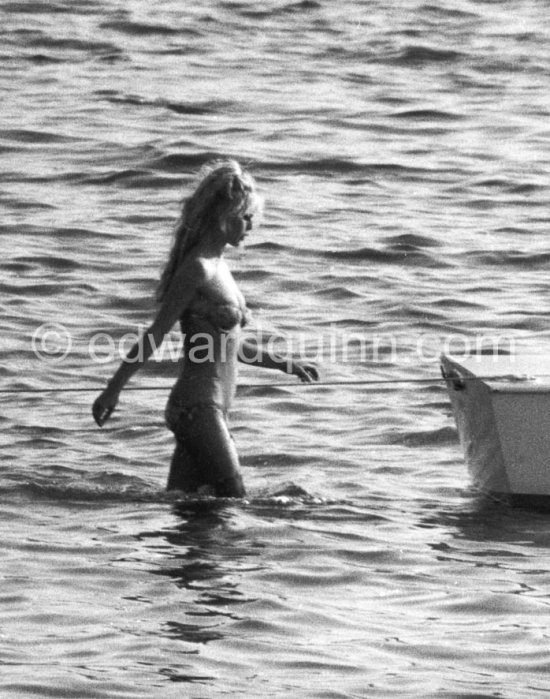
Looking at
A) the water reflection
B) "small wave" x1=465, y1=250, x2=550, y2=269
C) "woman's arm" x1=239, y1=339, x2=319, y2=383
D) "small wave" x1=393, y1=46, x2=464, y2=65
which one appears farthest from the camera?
"small wave" x1=393, y1=46, x2=464, y2=65

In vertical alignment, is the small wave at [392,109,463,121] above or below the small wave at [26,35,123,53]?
below

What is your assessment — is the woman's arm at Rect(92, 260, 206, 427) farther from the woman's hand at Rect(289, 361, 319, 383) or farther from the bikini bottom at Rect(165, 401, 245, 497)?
the woman's hand at Rect(289, 361, 319, 383)

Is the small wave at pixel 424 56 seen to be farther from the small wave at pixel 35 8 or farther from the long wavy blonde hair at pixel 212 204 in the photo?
the long wavy blonde hair at pixel 212 204

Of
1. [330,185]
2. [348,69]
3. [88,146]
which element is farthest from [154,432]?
[348,69]

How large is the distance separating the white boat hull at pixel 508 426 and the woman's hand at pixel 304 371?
72 centimetres

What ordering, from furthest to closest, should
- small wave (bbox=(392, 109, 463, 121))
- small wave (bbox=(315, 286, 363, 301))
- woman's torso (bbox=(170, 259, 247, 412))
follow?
small wave (bbox=(392, 109, 463, 121)) < small wave (bbox=(315, 286, 363, 301)) < woman's torso (bbox=(170, 259, 247, 412))

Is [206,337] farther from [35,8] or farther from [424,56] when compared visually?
[35,8]

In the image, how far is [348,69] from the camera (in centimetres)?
1925

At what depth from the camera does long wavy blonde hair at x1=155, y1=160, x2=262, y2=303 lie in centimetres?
658

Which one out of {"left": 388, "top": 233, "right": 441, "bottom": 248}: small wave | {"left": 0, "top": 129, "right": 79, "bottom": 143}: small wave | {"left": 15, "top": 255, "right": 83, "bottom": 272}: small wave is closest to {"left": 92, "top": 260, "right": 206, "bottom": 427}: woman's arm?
{"left": 15, "top": 255, "right": 83, "bottom": 272}: small wave

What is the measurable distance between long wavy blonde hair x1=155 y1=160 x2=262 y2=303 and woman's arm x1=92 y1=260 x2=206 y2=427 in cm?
8

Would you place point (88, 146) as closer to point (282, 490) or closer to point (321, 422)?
point (321, 422)

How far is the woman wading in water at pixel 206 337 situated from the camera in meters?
6.59

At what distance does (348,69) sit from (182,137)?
353 centimetres
